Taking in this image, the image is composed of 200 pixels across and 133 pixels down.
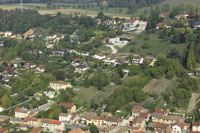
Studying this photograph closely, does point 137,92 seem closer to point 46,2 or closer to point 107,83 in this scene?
point 107,83

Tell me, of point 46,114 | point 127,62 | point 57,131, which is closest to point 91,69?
point 127,62

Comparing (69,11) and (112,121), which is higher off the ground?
(69,11)

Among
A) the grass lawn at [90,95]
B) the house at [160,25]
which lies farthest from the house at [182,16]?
the grass lawn at [90,95]

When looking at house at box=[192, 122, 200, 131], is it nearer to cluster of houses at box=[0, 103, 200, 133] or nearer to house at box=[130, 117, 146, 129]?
cluster of houses at box=[0, 103, 200, 133]

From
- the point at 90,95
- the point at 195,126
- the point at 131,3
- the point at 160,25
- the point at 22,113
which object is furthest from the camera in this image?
the point at 131,3

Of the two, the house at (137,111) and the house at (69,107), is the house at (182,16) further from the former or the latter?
the house at (69,107)

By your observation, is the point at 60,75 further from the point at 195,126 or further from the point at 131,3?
the point at 131,3

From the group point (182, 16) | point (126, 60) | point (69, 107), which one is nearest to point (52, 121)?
point (69, 107)
